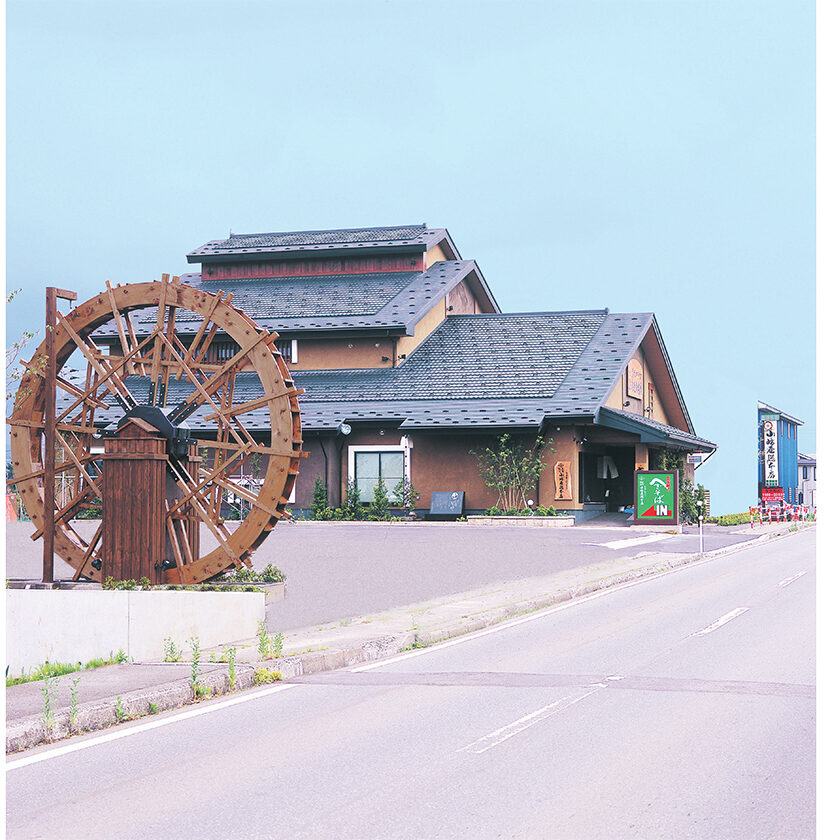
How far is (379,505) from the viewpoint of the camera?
129ft

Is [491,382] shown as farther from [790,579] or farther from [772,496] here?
[790,579]

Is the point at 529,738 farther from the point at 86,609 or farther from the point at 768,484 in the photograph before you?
the point at 768,484

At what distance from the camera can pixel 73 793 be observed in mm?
6695

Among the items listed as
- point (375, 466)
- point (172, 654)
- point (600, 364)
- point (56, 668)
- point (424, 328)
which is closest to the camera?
point (172, 654)

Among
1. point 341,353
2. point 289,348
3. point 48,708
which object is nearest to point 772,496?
point 341,353

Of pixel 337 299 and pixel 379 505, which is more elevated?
pixel 337 299

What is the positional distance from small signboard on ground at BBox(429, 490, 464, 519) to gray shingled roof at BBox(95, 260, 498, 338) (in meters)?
6.92

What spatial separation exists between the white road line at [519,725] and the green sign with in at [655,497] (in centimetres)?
2670

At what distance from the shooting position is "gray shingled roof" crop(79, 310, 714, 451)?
3797 cm

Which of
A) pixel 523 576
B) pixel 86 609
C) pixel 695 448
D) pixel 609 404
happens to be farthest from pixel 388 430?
pixel 86 609

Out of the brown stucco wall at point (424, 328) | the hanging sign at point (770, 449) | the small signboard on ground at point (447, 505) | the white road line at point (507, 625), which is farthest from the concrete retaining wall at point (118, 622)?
the hanging sign at point (770, 449)

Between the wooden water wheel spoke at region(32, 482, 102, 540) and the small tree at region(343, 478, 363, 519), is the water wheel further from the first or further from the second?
the small tree at region(343, 478, 363, 519)

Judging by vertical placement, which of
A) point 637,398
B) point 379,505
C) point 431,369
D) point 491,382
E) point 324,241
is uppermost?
point 324,241

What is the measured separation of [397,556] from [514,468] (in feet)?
46.6
